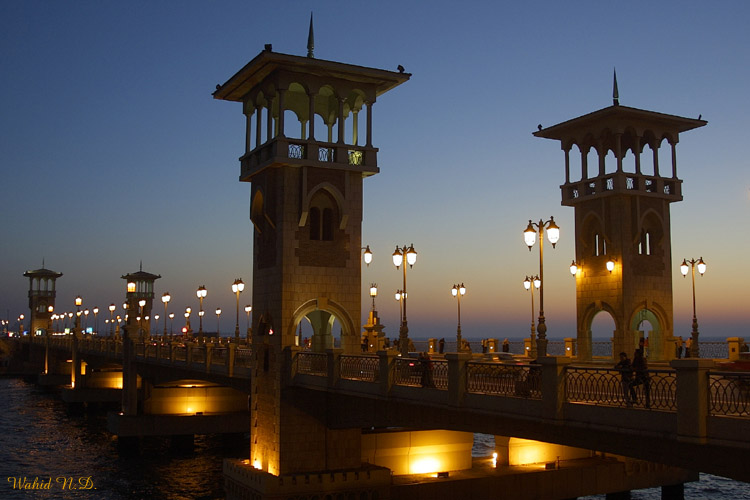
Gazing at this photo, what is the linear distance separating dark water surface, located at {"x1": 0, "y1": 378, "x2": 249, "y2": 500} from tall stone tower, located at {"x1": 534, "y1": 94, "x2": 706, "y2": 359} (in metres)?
21.2

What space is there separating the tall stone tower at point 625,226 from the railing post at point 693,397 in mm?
26055

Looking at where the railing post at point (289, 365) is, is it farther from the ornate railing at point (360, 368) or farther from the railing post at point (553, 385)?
the railing post at point (553, 385)

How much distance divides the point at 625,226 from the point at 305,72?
1808cm

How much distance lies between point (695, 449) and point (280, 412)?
57.7 ft

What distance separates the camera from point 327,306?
3123 cm

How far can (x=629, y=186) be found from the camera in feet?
132

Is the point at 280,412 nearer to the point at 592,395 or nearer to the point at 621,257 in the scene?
the point at 592,395

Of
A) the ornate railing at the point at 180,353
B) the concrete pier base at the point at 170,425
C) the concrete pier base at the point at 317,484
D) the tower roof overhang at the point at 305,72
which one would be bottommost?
the concrete pier base at the point at 170,425

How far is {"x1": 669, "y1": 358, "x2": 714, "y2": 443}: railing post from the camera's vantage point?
1350 centimetres

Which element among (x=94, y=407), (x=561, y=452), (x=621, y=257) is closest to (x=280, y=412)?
(x=561, y=452)

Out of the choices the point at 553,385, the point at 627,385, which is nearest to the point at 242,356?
the point at 553,385

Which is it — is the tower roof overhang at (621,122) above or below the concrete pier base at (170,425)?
above

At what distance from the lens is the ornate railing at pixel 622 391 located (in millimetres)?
14711

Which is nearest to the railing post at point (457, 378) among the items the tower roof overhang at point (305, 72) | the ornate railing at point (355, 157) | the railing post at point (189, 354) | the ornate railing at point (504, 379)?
the ornate railing at point (504, 379)
